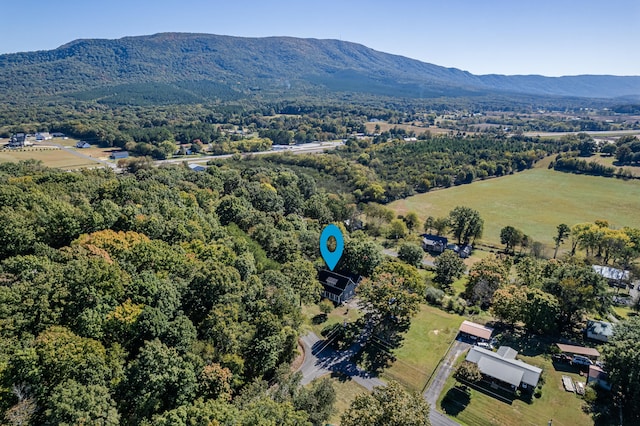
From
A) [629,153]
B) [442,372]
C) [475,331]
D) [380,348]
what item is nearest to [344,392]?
[380,348]

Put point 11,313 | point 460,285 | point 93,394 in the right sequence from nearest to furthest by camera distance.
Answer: point 93,394 < point 11,313 < point 460,285

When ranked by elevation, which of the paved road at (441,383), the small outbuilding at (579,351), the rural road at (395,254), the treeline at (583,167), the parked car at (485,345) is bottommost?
the rural road at (395,254)

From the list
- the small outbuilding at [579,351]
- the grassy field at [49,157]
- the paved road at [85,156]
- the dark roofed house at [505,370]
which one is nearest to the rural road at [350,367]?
the dark roofed house at [505,370]

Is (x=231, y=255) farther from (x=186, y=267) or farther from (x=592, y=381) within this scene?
(x=592, y=381)

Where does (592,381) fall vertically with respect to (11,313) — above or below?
below

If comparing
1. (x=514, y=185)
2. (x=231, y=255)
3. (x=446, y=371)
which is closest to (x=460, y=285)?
(x=446, y=371)

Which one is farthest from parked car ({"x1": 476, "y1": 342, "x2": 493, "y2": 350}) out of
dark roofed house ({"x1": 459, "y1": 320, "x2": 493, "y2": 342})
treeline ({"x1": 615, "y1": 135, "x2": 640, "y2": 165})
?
treeline ({"x1": 615, "y1": 135, "x2": 640, "y2": 165})

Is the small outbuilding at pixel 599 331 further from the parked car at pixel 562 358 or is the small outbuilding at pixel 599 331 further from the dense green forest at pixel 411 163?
the dense green forest at pixel 411 163
